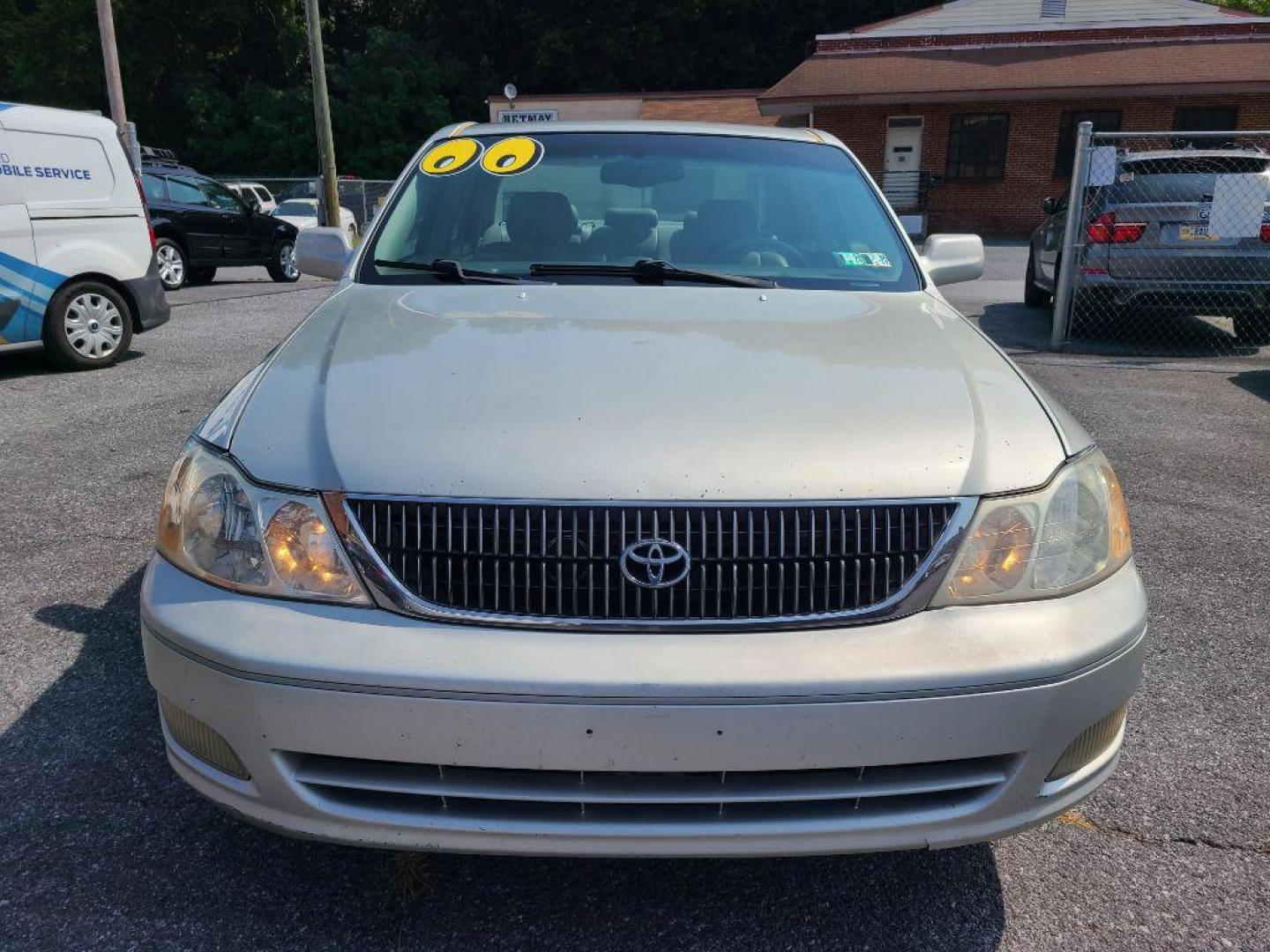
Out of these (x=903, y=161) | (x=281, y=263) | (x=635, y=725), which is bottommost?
(x=281, y=263)

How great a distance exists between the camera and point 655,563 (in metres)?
1.87

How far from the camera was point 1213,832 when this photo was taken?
2.43m

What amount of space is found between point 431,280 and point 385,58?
40.9m

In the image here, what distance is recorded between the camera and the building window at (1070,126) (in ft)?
88.9

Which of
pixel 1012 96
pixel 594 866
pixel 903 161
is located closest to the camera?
pixel 594 866

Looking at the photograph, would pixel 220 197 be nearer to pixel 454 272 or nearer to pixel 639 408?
pixel 454 272

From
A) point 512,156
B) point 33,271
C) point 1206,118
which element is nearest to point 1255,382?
point 512,156

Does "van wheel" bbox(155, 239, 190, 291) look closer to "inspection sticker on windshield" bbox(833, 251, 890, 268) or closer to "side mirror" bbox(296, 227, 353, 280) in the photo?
"side mirror" bbox(296, 227, 353, 280)

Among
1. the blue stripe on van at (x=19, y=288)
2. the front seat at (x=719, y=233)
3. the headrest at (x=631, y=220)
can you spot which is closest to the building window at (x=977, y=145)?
the blue stripe on van at (x=19, y=288)

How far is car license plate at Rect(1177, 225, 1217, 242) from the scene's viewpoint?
842 cm

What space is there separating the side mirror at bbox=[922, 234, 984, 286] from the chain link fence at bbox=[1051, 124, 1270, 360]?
219 inches

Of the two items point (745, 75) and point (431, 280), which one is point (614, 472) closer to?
point (431, 280)

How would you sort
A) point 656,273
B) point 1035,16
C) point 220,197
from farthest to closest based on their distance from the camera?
point 1035,16 → point 220,197 → point 656,273

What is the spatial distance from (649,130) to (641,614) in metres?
2.39
